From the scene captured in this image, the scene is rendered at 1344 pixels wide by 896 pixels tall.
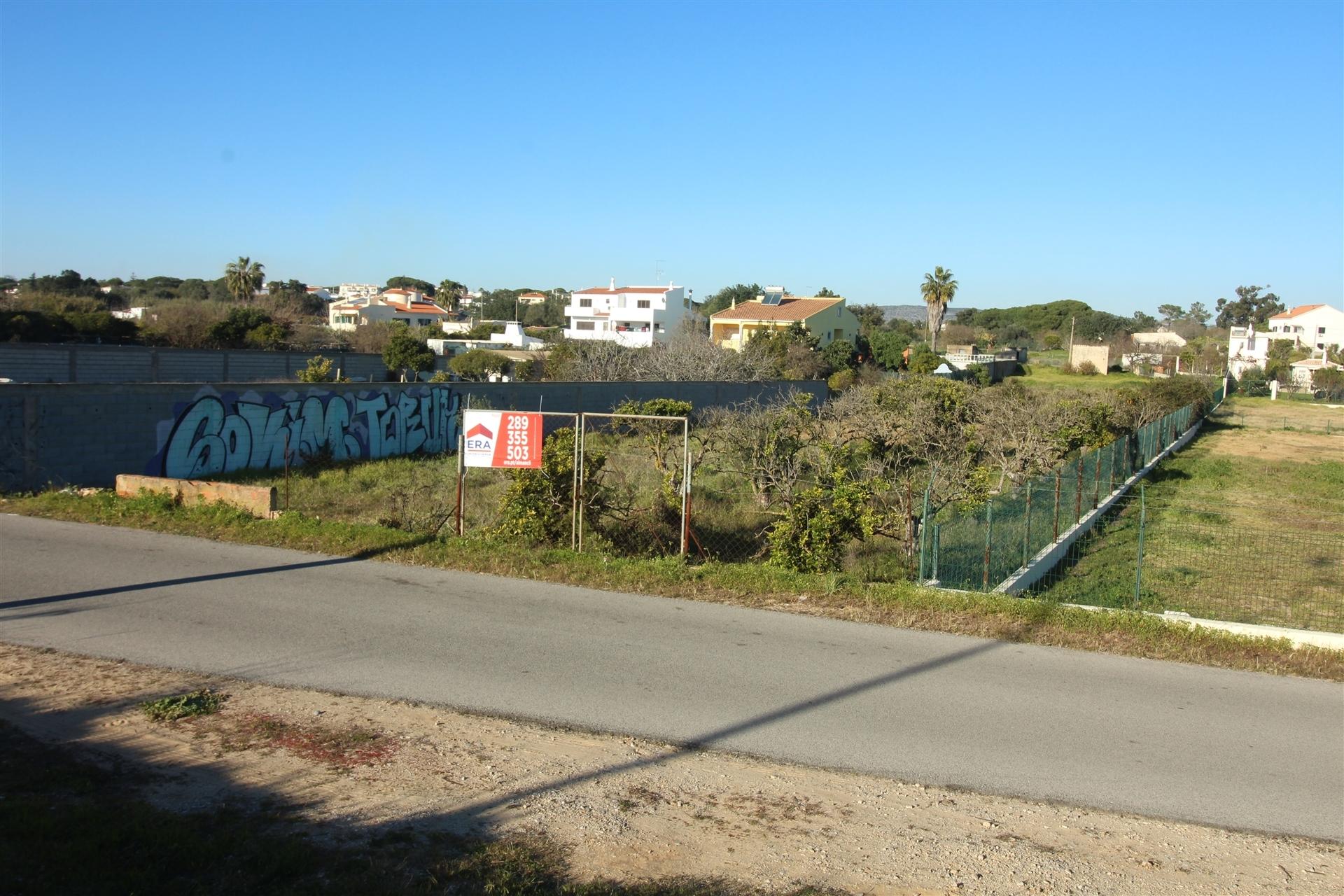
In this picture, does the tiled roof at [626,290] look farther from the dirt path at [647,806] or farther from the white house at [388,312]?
the dirt path at [647,806]

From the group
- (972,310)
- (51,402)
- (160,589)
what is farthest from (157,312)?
(972,310)

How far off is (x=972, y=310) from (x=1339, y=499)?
126 m

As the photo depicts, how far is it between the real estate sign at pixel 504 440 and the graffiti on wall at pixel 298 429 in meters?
10.8

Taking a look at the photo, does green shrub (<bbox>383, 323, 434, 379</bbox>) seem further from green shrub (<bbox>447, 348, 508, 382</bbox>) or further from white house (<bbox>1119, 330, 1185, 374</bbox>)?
white house (<bbox>1119, 330, 1185, 374</bbox>)

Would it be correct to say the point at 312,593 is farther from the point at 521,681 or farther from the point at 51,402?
the point at 51,402

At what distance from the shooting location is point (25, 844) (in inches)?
183

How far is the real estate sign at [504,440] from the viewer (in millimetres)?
12422

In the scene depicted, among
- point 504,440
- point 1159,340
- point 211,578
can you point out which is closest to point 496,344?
point 504,440

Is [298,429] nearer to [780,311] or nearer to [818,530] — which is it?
[818,530]

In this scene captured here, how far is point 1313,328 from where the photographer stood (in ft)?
402

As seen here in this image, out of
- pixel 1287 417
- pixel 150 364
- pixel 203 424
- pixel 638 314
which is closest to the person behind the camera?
pixel 203 424

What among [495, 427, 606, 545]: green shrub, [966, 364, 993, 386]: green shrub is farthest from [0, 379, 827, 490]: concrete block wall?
[966, 364, 993, 386]: green shrub

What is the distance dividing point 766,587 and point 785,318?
64402 mm

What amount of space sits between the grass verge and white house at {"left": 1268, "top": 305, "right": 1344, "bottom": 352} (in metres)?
127
